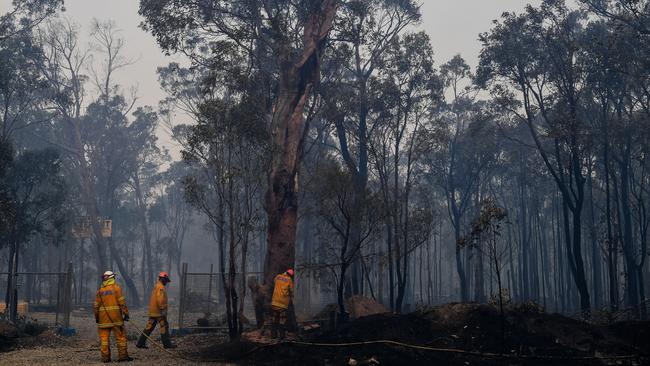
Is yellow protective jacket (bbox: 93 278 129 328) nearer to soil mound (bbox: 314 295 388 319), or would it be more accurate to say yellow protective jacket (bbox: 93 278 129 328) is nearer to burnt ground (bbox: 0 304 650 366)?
burnt ground (bbox: 0 304 650 366)

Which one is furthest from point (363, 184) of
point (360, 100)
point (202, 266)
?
point (202, 266)

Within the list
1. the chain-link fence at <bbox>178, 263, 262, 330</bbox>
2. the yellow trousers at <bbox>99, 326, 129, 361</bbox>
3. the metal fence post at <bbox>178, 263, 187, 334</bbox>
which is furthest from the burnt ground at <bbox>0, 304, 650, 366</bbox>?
the chain-link fence at <bbox>178, 263, 262, 330</bbox>

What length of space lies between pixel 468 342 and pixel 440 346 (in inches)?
26.1

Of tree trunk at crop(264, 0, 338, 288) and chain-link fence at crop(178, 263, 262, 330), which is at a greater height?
tree trunk at crop(264, 0, 338, 288)

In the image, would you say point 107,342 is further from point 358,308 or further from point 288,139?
point 358,308

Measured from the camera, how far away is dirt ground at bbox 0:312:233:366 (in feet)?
45.5

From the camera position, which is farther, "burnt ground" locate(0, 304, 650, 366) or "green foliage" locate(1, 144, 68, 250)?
"green foliage" locate(1, 144, 68, 250)

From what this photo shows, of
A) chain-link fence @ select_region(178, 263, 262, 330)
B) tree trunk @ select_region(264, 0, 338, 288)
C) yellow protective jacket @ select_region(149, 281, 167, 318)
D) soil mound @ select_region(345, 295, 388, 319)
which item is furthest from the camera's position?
soil mound @ select_region(345, 295, 388, 319)

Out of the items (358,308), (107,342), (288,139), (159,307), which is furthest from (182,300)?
(107,342)

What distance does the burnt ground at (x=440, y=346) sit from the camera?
1345 cm

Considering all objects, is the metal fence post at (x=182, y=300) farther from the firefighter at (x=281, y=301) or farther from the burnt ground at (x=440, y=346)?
the firefighter at (x=281, y=301)

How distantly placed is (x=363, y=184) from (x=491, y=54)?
28.7 feet

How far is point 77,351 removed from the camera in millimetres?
15656

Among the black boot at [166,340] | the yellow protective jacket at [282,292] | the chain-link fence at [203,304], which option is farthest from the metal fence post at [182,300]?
the yellow protective jacket at [282,292]
